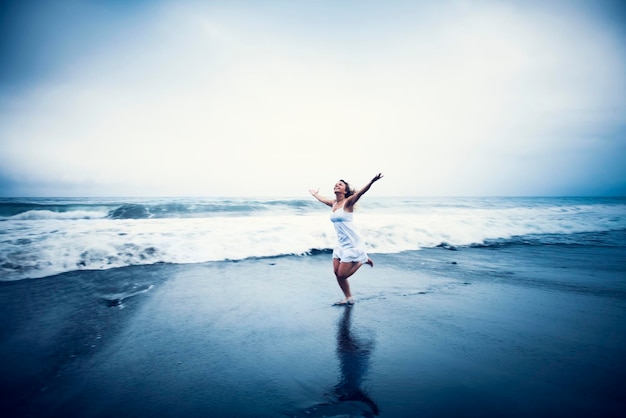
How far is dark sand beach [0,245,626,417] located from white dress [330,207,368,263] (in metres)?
0.79

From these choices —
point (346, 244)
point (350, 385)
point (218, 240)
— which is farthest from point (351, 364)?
point (218, 240)

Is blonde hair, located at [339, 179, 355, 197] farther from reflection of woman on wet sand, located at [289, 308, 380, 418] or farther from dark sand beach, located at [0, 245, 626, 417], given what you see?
reflection of woman on wet sand, located at [289, 308, 380, 418]

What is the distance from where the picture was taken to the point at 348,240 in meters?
4.95

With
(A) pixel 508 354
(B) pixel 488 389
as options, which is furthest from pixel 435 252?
(B) pixel 488 389

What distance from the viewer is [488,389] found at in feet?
8.16

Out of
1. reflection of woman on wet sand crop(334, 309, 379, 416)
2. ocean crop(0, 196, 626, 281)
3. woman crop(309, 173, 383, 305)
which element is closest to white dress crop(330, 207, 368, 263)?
woman crop(309, 173, 383, 305)

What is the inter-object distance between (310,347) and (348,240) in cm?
201

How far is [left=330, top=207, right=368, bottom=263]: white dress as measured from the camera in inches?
192

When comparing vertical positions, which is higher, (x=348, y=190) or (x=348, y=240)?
(x=348, y=190)

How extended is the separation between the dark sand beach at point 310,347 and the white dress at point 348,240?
788 mm

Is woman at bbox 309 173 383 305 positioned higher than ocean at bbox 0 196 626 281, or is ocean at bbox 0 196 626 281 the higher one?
woman at bbox 309 173 383 305

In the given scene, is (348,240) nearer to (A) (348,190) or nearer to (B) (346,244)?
(B) (346,244)


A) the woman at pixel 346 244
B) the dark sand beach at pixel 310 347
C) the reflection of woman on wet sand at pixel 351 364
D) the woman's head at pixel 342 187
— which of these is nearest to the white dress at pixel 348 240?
the woman at pixel 346 244

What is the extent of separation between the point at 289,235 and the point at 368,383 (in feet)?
25.8
